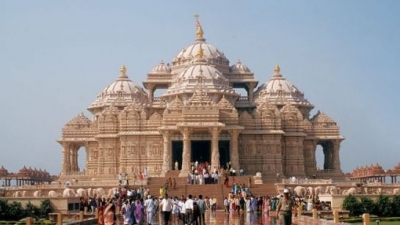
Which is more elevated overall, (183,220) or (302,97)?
(302,97)

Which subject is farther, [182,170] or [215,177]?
[182,170]

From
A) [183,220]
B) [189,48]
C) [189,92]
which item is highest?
[189,48]

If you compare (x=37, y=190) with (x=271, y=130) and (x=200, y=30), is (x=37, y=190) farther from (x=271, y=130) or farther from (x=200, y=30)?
(x=200, y=30)

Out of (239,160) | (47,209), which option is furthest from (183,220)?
(239,160)

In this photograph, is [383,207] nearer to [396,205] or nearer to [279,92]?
[396,205]

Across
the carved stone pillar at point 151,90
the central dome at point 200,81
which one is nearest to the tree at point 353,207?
the central dome at point 200,81

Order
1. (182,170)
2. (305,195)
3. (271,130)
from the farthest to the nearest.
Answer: (271,130), (182,170), (305,195)

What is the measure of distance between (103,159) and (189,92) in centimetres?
1058

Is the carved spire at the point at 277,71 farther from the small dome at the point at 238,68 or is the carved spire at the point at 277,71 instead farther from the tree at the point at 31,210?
the tree at the point at 31,210

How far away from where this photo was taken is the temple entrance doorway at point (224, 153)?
72.3 metres

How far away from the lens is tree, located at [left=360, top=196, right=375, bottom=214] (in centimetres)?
4237

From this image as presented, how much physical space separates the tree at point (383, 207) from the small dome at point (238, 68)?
146ft

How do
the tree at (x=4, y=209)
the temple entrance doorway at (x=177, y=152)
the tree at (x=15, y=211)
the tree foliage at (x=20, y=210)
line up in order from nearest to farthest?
the tree at (x=4, y=209) → the tree foliage at (x=20, y=210) → the tree at (x=15, y=211) → the temple entrance doorway at (x=177, y=152)

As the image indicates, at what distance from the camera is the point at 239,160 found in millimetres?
72875
